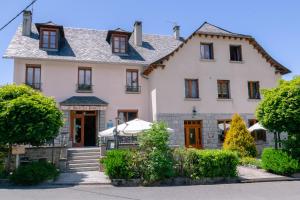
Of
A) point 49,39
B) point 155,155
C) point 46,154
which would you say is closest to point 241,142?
point 155,155

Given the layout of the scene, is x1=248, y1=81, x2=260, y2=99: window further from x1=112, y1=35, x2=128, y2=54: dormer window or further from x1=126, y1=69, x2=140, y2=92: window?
x1=112, y1=35, x2=128, y2=54: dormer window

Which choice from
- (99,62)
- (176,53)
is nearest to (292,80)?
(176,53)

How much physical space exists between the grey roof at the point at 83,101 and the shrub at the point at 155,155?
9376 millimetres

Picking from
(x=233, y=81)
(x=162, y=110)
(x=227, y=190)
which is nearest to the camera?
(x=227, y=190)

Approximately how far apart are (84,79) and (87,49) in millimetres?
2926

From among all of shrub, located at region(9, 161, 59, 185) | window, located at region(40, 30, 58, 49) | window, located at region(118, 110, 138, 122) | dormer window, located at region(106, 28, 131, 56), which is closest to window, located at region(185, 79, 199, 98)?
window, located at region(118, 110, 138, 122)

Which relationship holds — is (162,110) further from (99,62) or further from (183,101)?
(99,62)

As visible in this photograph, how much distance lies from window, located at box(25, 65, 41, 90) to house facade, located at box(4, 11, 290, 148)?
0.25 ft

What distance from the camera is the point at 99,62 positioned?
982 inches

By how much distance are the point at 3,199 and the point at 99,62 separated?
51.7 ft

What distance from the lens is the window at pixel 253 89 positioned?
2691cm

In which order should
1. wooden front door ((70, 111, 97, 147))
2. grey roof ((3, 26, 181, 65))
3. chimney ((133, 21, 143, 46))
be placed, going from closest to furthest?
grey roof ((3, 26, 181, 65)), wooden front door ((70, 111, 97, 147)), chimney ((133, 21, 143, 46))

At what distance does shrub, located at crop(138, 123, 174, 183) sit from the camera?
14.3 m

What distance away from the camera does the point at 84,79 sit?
25.2 m
